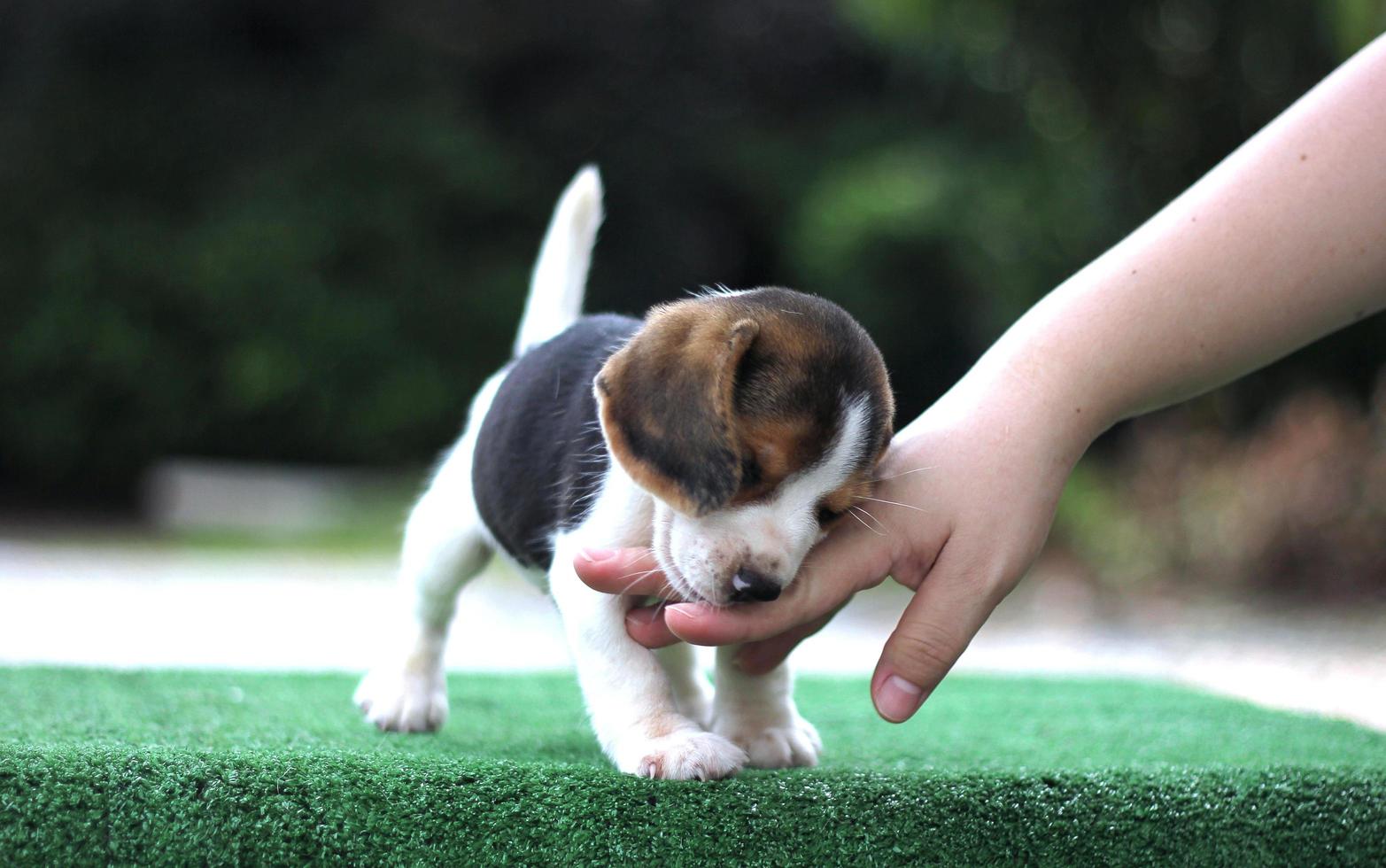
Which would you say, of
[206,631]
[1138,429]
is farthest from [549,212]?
[206,631]

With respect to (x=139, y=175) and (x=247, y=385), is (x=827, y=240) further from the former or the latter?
(x=139, y=175)

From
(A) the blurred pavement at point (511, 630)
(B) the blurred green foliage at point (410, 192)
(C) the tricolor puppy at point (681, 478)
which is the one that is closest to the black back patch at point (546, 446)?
(C) the tricolor puppy at point (681, 478)

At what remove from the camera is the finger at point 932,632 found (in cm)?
212

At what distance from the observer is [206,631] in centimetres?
710

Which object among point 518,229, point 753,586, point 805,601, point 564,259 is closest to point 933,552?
point 805,601

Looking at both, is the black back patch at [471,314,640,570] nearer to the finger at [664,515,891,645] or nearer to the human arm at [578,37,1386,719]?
Answer: the human arm at [578,37,1386,719]

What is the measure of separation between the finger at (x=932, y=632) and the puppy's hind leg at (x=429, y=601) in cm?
114

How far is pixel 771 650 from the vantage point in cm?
244

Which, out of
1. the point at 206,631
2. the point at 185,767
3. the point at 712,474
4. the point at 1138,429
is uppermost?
the point at 712,474

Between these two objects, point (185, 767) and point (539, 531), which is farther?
point (539, 531)

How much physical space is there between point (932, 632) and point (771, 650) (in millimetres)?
409

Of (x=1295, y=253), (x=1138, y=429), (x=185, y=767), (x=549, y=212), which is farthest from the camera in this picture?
(x=549, y=212)

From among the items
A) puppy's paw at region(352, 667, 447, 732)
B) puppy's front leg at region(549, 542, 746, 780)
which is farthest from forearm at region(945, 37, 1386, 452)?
puppy's paw at region(352, 667, 447, 732)

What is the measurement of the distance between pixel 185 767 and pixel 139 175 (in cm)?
1246
